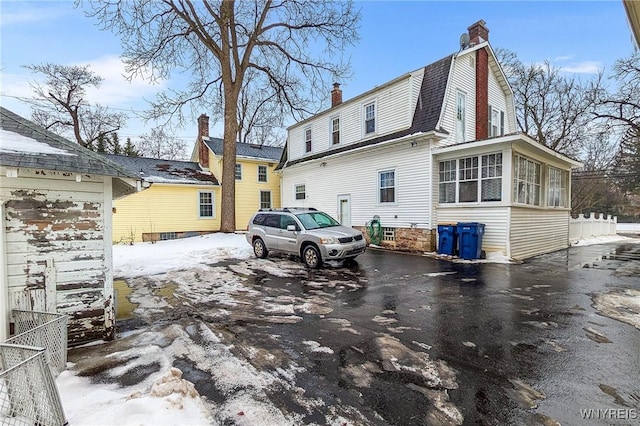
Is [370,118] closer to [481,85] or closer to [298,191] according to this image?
[481,85]

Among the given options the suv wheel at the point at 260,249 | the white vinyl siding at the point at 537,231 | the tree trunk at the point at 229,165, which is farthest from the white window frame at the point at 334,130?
the white vinyl siding at the point at 537,231

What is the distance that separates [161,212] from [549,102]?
31231 millimetres

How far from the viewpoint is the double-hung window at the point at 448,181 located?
11703 mm

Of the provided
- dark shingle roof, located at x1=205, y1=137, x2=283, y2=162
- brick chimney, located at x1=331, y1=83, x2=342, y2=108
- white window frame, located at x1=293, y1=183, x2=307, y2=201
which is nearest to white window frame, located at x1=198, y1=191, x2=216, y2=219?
dark shingle roof, located at x1=205, y1=137, x2=283, y2=162

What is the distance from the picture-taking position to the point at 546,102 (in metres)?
25.2

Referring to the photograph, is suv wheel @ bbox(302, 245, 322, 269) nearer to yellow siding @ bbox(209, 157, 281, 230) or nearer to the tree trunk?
the tree trunk

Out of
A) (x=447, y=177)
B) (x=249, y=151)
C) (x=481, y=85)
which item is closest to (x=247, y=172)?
(x=249, y=151)

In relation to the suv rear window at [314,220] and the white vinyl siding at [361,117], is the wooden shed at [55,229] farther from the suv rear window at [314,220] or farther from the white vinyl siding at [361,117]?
the white vinyl siding at [361,117]

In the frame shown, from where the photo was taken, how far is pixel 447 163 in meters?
11.9

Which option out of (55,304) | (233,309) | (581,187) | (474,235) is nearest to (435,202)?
(474,235)

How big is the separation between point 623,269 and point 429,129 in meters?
7.29

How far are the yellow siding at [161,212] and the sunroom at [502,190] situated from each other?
14986 millimetres

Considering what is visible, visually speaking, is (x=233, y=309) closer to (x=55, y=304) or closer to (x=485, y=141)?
(x=55, y=304)

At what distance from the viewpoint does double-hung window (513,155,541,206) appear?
35.0 feet
